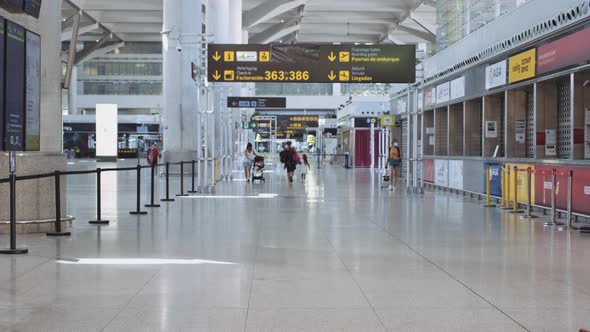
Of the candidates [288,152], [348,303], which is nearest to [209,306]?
[348,303]

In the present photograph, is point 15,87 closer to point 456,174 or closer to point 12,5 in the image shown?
point 12,5

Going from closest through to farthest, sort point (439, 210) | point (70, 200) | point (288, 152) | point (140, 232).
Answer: point (140, 232) < point (439, 210) < point (70, 200) < point (288, 152)

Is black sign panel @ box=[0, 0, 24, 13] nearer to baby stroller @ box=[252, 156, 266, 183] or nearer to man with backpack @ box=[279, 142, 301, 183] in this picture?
baby stroller @ box=[252, 156, 266, 183]

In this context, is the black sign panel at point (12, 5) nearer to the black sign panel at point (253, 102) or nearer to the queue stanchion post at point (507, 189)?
the queue stanchion post at point (507, 189)

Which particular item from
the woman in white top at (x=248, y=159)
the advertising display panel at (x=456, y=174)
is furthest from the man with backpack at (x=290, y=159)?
the advertising display panel at (x=456, y=174)

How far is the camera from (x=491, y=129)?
19531 mm

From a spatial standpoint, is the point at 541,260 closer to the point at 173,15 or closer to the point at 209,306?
the point at 209,306

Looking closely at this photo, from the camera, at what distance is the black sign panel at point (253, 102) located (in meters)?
35.9

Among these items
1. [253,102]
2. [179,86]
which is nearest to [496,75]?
[253,102]

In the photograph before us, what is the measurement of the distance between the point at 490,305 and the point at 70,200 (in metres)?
14.6

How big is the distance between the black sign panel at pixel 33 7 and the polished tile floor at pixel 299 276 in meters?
3.38

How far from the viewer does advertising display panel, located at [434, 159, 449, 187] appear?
2370 centimetres

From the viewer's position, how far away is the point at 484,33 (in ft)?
65.0

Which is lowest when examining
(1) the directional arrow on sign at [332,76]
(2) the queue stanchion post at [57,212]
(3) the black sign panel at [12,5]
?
(2) the queue stanchion post at [57,212]
